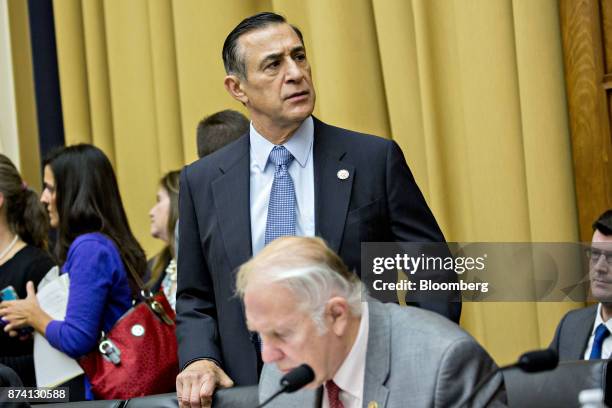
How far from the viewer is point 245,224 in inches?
107

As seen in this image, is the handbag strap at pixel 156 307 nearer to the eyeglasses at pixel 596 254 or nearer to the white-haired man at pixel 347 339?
the white-haired man at pixel 347 339

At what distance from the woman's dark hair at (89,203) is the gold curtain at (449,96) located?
1.07 metres

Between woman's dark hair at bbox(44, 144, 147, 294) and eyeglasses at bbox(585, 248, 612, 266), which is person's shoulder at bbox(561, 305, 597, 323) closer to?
eyeglasses at bbox(585, 248, 612, 266)

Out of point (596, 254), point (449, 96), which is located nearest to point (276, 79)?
point (596, 254)

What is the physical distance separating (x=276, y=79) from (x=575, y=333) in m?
1.20

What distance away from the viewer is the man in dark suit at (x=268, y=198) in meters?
2.67

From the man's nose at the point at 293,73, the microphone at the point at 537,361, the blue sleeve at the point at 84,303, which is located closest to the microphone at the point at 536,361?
the microphone at the point at 537,361

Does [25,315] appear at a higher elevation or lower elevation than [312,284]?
lower

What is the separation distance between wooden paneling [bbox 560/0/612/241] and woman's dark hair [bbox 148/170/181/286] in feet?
5.01

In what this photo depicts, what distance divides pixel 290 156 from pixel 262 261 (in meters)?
0.72

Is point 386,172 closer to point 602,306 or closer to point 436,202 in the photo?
point 602,306

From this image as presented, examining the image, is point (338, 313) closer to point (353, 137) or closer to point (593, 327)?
point (353, 137)

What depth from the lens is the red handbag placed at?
3293 millimetres

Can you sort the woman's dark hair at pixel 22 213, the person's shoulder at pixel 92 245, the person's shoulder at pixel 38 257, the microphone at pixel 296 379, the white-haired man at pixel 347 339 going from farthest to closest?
the woman's dark hair at pixel 22 213, the person's shoulder at pixel 38 257, the person's shoulder at pixel 92 245, the white-haired man at pixel 347 339, the microphone at pixel 296 379
